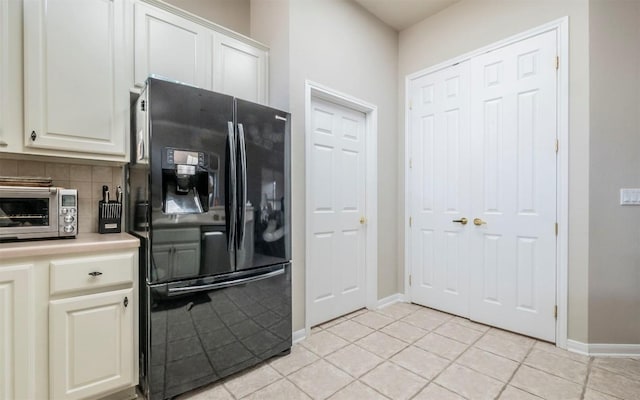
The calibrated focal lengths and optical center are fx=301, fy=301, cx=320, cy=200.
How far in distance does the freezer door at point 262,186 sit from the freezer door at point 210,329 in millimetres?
153

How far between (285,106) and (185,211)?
4.05 feet

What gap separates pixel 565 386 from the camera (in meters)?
1.91

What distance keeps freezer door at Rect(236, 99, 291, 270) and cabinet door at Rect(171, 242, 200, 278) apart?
0.90ft

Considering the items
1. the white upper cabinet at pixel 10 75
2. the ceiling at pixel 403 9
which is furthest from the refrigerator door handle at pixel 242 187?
the ceiling at pixel 403 9

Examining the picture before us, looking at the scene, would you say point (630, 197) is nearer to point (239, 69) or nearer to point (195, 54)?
point (239, 69)

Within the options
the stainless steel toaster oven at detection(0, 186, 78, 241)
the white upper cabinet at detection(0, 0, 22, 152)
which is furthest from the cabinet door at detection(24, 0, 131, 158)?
the stainless steel toaster oven at detection(0, 186, 78, 241)

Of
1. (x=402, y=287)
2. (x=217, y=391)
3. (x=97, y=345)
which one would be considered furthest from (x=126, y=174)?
(x=402, y=287)

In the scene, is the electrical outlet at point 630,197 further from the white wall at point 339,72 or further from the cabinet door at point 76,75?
the cabinet door at point 76,75

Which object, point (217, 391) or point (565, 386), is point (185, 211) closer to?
point (217, 391)

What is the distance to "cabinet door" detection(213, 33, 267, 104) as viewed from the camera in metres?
2.33

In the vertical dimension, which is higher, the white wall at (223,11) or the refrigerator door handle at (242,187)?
the white wall at (223,11)

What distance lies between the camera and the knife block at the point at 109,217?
197 cm

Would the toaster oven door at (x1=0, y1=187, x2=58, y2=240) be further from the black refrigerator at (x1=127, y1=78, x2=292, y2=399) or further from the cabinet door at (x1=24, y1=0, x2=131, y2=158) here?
the black refrigerator at (x1=127, y1=78, x2=292, y2=399)

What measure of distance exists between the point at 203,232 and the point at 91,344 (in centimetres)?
80
